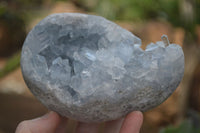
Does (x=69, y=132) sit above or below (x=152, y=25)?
below

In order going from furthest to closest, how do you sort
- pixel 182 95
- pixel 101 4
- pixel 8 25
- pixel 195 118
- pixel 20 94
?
pixel 101 4, pixel 8 25, pixel 20 94, pixel 182 95, pixel 195 118

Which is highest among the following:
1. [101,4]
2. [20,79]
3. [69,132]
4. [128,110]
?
[128,110]

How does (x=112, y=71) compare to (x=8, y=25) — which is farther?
(x=8, y=25)

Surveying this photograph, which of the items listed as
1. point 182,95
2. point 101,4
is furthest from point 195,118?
point 101,4

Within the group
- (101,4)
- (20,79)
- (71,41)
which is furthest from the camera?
(101,4)

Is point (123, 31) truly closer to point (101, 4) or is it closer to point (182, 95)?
point (182, 95)

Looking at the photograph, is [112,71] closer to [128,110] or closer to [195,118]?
[128,110]
